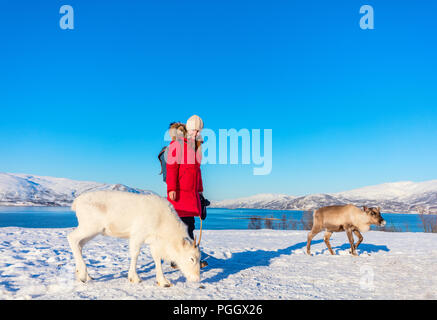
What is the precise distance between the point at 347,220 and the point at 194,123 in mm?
6065

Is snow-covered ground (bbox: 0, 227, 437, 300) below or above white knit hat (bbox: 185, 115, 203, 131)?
below

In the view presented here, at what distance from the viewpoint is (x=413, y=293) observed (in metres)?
4.25

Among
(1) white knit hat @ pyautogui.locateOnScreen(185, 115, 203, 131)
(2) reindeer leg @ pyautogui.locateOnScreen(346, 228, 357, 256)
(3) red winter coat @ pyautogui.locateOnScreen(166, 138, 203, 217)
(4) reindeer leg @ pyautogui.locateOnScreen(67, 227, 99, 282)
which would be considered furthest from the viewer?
(2) reindeer leg @ pyautogui.locateOnScreen(346, 228, 357, 256)

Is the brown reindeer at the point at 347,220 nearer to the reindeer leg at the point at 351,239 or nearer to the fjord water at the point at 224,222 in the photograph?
the reindeer leg at the point at 351,239

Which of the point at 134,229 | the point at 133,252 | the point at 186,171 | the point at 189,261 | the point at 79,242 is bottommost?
the point at 189,261

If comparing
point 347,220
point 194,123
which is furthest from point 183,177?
point 347,220

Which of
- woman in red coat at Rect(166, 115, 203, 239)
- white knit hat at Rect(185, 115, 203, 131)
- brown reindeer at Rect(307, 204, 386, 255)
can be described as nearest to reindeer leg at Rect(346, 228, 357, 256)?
brown reindeer at Rect(307, 204, 386, 255)

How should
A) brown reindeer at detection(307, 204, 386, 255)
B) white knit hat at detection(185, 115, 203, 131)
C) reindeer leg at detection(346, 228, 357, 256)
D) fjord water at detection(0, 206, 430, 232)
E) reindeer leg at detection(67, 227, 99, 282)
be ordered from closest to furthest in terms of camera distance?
reindeer leg at detection(67, 227, 99, 282), white knit hat at detection(185, 115, 203, 131), reindeer leg at detection(346, 228, 357, 256), brown reindeer at detection(307, 204, 386, 255), fjord water at detection(0, 206, 430, 232)

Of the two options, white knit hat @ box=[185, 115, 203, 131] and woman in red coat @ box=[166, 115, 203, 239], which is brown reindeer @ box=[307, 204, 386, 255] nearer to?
woman in red coat @ box=[166, 115, 203, 239]

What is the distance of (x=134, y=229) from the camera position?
429 cm

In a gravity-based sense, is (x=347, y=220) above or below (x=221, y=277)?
above

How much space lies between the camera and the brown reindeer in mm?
8844

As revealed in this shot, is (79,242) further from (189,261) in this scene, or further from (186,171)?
(186,171)
